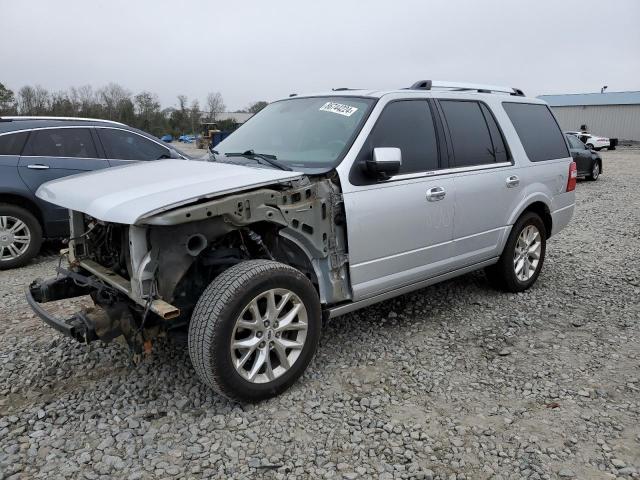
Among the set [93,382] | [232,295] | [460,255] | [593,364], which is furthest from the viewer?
[460,255]

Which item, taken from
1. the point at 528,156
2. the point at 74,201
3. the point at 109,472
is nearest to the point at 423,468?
the point at 109,472

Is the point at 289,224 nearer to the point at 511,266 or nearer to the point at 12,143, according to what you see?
the point at 511,266

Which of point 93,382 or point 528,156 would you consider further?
point 528,156

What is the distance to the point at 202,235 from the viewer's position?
299 cm

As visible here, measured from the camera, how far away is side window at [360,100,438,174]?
3828 millimetres

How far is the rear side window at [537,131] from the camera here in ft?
16.6

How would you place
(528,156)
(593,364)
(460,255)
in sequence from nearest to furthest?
(593,364)
(460,255)
(528,156)

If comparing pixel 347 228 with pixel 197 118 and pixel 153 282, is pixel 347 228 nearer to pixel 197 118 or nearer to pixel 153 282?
pixel 153 282

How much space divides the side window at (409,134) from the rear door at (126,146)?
12.7 feet

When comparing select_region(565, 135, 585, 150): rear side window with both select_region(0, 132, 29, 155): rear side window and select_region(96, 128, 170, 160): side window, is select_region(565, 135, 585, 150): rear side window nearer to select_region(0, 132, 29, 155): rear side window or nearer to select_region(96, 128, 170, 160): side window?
select_region(96, 128, 170, 160): side window

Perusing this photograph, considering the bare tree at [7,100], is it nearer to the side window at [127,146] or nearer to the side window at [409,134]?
the side window at [127,146]

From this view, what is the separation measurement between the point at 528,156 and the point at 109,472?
14.2 ft

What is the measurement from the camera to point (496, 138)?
4758 mm

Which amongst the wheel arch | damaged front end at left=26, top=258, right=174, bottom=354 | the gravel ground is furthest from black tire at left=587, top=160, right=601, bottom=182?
damaged front end at left=26, top=258, right=174, bottom=354
